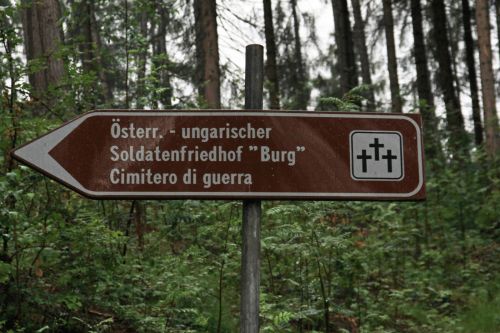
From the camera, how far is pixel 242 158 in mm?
2383

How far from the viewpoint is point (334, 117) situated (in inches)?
96.7

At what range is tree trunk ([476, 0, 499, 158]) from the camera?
11.7 metres

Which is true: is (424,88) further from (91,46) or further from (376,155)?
(376,155)

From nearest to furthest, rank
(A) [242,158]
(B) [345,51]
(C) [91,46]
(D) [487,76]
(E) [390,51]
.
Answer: (A) [242,158] < (D) [487,76] < (C) [91,46] < (E) [390,51] < (B) [345,51]

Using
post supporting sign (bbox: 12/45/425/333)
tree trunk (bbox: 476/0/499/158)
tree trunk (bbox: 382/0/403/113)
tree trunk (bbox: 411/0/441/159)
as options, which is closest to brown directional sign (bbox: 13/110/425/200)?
post supporting sign (bbox: 12/45/425/333)

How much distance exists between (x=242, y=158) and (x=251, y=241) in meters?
0.36

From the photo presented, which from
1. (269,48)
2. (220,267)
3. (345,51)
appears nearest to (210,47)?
(269,48)

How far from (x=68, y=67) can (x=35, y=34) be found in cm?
505

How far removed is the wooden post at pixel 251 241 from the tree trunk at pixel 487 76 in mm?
10185

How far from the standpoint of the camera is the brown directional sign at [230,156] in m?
2.37

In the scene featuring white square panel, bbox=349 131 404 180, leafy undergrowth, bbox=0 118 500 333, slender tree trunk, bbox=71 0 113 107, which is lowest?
leafy undergrowth, bbox=0 118 500 333

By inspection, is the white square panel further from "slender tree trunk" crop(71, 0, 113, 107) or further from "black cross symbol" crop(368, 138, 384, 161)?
"slender tree trunk" crop(71, 0, 113, 107)

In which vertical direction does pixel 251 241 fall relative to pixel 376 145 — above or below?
below

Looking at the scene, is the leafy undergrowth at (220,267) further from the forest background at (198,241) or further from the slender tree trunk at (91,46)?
the slender tree trunk at (91,46)
